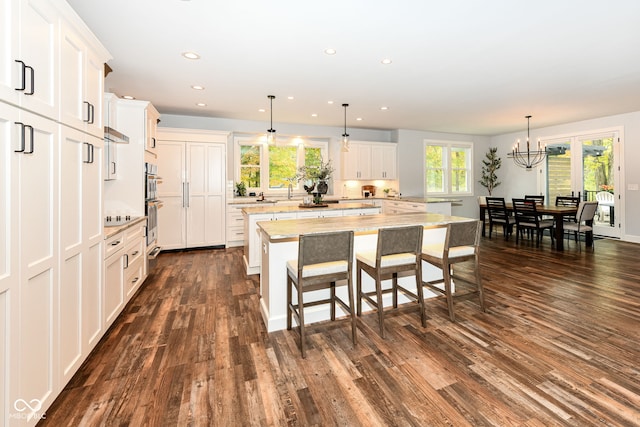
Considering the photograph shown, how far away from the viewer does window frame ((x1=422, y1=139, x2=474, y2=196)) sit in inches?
338

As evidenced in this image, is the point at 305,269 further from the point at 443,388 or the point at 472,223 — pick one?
the point at 472,223

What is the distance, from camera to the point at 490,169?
30.7ft

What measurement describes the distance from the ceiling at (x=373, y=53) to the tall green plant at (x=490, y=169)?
3360mm

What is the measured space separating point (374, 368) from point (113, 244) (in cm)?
245

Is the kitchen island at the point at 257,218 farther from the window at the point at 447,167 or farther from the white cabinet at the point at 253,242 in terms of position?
the window at the point at 447,167

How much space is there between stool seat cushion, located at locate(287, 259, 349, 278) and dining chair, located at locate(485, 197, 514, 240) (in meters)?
5.79

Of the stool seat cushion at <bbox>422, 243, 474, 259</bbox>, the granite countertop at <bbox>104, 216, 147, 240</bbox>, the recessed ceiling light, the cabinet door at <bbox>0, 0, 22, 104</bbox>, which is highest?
the recessed ceiling light

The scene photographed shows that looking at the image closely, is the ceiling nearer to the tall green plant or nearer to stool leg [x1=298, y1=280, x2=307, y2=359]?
stool leg [x1=298, y1=280, x2=307, y2=359]

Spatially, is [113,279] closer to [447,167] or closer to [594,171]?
[447,167]

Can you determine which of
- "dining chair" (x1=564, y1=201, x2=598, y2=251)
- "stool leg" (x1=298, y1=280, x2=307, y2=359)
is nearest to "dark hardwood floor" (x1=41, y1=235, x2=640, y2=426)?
"stool leg" (x1=298, y1=280, x2=307, y2=359)

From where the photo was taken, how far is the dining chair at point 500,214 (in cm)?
688

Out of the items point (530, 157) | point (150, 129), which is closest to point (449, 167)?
point (530, 157)

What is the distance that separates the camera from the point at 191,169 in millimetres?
6031

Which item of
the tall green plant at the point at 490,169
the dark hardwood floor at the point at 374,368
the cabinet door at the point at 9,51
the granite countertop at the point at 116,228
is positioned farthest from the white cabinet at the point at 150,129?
the tall green plant at the point at 490,169
